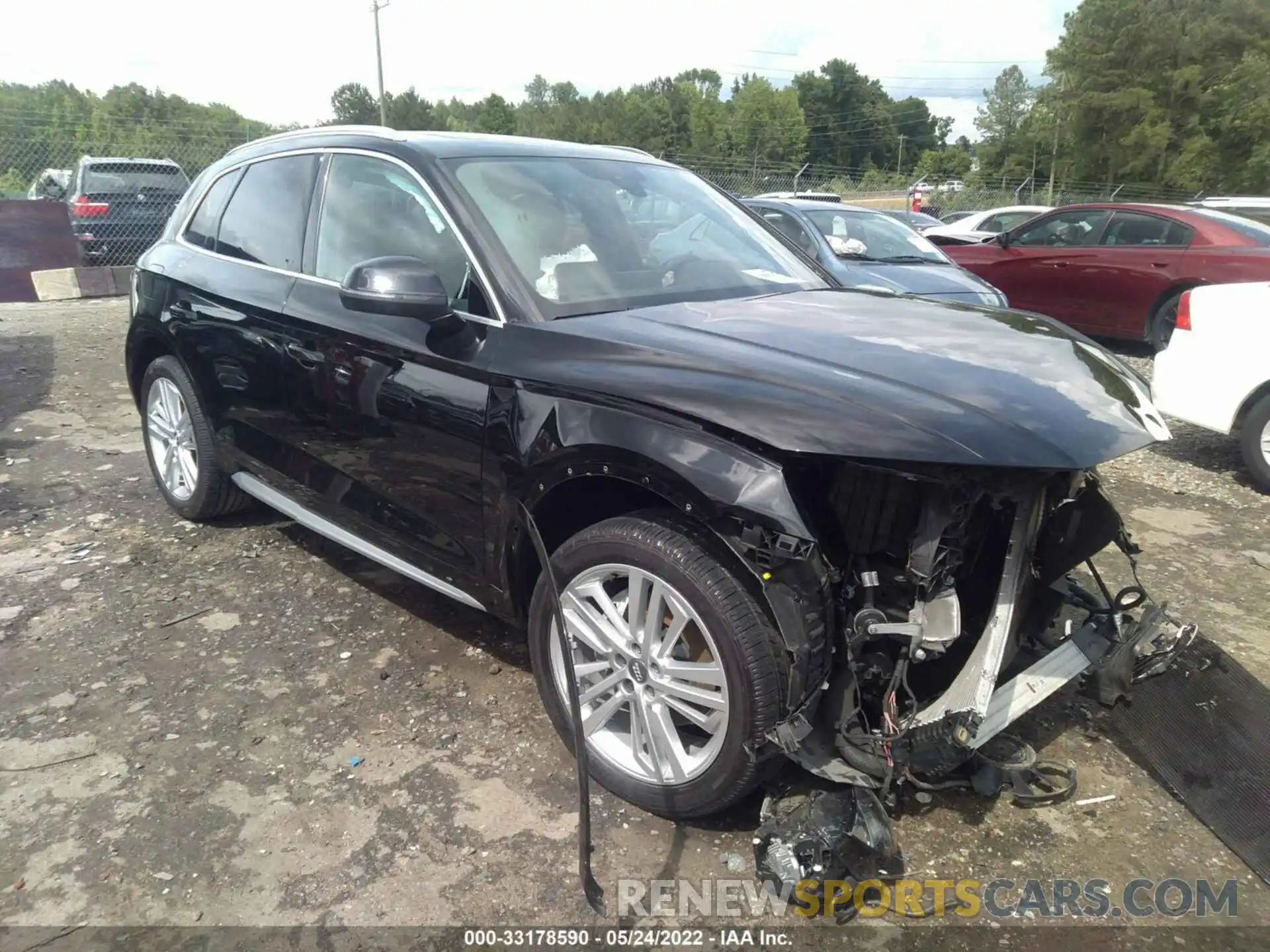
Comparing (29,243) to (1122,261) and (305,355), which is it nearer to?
(305,355)

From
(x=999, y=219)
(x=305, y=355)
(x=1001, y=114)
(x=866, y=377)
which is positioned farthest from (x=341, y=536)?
(x=1001, y=114)

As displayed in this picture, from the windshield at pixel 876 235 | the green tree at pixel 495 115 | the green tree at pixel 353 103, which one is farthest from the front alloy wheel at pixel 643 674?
the green tree at pixel 495 115

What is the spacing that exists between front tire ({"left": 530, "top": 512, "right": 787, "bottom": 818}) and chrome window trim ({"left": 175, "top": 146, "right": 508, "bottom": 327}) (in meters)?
0.78

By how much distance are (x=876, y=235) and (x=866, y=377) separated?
21.4 feet

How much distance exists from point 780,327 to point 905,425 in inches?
28.3

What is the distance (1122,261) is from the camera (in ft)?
29.5

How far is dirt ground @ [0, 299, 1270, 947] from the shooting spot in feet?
7.56

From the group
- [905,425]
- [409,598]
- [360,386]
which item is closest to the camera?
[905,425]

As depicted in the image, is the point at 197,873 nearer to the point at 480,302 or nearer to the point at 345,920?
the point at 345,920

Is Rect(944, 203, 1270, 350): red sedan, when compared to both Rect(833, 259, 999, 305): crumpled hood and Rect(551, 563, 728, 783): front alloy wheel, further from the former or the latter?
Rect(551, 563, 728, 783): front alloy wheel

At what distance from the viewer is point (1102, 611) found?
2.55 metres

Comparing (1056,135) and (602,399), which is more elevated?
(1056,135)

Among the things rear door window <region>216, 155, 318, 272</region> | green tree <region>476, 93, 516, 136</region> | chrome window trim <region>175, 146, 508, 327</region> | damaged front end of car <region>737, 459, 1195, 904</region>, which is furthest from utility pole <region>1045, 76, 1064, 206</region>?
green tree <region>476, 93, 516, 136</region>


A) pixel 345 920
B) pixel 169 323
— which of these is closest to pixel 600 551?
pixel 345 920
